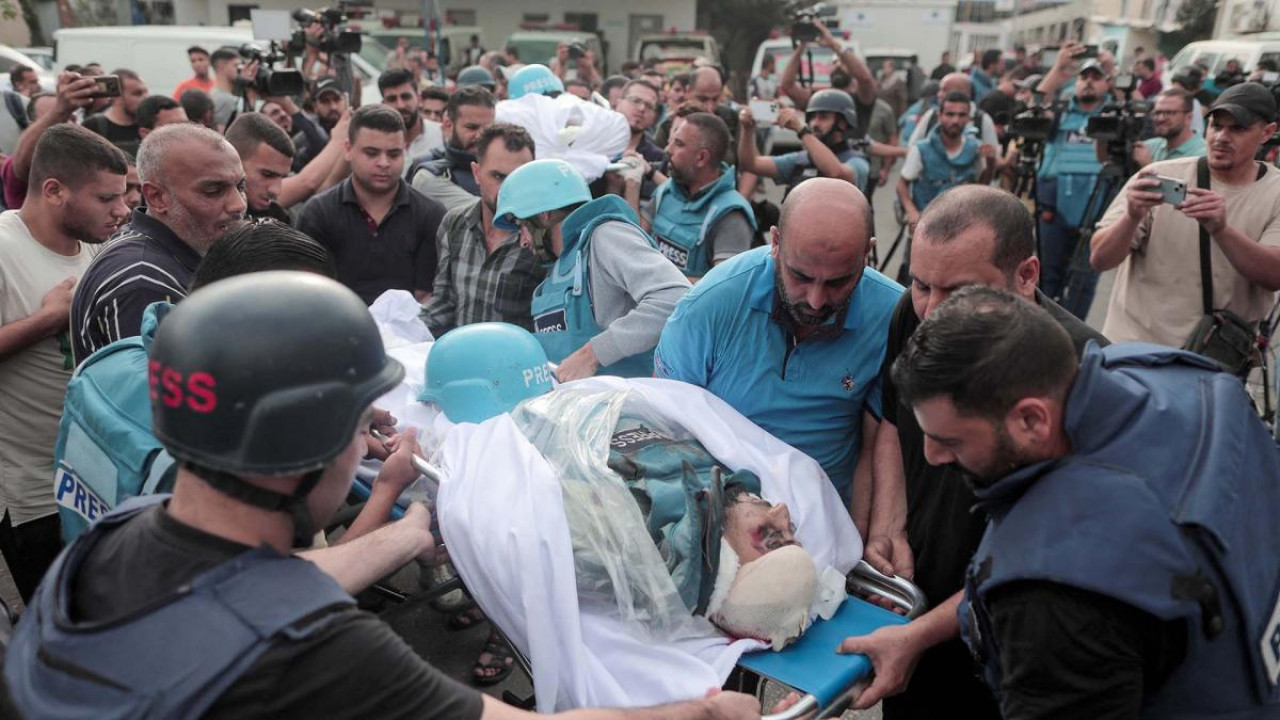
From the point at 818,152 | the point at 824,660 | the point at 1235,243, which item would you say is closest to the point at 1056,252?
the point at 818,152

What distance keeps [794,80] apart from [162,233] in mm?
7378

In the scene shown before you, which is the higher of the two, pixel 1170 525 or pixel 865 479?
pixel 1170 525

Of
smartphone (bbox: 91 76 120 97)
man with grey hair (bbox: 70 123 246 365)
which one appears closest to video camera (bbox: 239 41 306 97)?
smartphone (bbox: 91 76 120 97)

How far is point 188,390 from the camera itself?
4.23 feet

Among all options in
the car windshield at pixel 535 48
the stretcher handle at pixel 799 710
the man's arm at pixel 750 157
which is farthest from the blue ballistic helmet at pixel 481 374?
the car windshield at pixel 535 48

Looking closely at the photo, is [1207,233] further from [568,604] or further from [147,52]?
[147,52]

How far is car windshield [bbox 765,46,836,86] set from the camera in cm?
1430

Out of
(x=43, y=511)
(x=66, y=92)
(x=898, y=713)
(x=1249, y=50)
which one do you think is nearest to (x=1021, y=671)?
(x=898, y=713)

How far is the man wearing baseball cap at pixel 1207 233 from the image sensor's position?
Answer: 367 cm

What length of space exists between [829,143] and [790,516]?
508cm

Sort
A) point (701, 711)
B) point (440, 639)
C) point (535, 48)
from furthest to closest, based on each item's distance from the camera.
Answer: point (535, 48), point (440, 639), point (701, 711)

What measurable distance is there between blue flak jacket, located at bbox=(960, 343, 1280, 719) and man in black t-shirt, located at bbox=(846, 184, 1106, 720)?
0.45 meters

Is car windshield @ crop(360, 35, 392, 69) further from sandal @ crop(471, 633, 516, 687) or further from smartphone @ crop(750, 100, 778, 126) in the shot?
sandal @ crop(471, 633, 516, 687)

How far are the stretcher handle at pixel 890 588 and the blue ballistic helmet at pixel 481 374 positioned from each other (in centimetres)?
102
